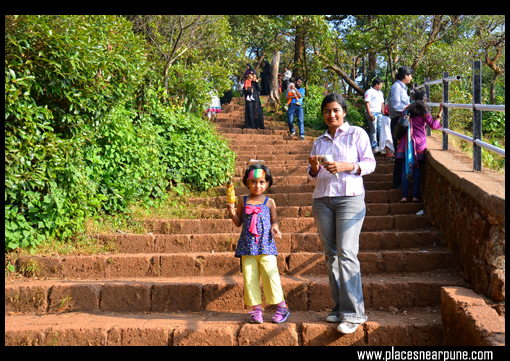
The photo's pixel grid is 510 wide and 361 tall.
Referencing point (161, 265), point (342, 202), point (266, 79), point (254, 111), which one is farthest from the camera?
point (266, 79)

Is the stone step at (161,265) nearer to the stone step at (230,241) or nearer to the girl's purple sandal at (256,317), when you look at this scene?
the stone step at (230,241)

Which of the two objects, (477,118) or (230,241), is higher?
(477,118)

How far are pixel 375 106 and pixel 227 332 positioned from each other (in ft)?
19.4

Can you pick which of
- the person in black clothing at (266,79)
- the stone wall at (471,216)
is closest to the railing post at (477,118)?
the stone wall at (471,216)

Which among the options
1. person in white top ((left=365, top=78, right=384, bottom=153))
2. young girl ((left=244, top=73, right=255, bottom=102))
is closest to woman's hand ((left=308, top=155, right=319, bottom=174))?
person in white top ((left=365, top=78, right=384, bottom=153))

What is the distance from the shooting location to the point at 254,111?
11367 millimetres

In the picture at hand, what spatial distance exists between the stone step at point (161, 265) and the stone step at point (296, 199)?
1432 millimetres

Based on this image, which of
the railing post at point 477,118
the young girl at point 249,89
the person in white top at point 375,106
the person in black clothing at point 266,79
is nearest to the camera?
the railing post at point 477,118

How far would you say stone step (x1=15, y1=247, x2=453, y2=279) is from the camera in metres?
4.43

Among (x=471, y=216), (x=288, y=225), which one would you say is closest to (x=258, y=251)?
(x=471, y=216)

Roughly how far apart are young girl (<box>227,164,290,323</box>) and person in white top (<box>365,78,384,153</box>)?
485 centimetres

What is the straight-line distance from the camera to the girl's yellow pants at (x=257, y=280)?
3354 millimetres

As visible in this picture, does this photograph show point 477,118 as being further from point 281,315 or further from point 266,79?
point 266,79

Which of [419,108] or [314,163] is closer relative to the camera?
[314,163]
